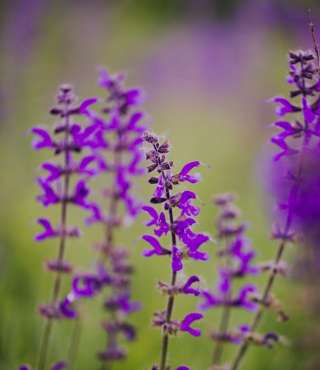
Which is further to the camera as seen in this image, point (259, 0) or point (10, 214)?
point (259, 0)

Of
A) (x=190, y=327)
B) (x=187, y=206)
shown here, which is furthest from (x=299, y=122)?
(x=190, y=327)

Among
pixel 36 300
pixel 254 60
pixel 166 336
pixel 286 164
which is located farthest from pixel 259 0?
pixel 166 336

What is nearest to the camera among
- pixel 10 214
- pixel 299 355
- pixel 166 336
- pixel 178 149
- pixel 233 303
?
pixel 166 336

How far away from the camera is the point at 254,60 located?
1189 cm

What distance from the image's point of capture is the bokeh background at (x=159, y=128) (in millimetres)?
3904

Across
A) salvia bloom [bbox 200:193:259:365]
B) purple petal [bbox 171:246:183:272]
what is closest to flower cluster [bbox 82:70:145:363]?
salvia bloom [bbox 200:193:259:365]

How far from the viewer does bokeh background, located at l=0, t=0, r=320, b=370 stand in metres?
3.90

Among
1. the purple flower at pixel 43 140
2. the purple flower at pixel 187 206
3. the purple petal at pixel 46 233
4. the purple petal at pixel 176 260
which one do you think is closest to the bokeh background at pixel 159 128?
the purple flower at pixel 187 206

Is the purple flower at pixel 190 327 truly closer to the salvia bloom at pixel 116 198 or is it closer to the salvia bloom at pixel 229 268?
the salvia bloom at pixel 229 268

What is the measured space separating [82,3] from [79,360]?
14777mm

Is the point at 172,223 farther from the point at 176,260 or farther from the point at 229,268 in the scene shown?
the point at 229,268

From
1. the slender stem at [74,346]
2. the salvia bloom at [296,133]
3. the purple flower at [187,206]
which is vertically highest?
the salvia bloom at [296,133]

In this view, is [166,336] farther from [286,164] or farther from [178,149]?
[178,149]

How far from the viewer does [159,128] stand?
11.0 metres
